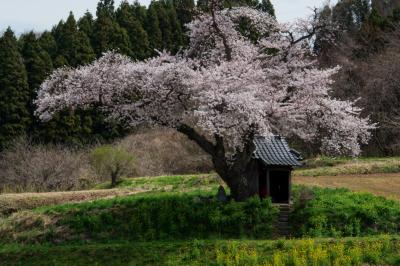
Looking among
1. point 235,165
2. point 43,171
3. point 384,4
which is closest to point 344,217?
point 235,165

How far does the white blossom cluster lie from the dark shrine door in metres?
1.84

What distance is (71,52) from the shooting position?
137 feet

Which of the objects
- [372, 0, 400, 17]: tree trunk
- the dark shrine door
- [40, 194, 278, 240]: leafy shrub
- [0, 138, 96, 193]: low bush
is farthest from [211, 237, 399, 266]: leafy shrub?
[372, 0, 400, 17]: tree trunk

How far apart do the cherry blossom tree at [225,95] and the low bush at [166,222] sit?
47.5 inches

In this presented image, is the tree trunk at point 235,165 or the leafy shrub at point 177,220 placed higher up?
the tree trunk at point 235,165

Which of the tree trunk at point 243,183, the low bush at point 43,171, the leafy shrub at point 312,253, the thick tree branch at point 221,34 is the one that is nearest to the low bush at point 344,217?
the tree trunk at point 243,183

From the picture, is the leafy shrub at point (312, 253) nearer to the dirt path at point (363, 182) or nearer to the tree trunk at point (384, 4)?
the dirt path at point (363, 182)

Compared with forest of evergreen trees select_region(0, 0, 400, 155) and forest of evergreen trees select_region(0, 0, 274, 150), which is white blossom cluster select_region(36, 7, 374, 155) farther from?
forest of evergreen trees select_region(0, 0, 274, 150)

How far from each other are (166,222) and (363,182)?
445 inches

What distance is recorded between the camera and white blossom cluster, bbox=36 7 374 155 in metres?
16.9

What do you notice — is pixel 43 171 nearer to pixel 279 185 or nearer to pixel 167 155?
pixel 167 155

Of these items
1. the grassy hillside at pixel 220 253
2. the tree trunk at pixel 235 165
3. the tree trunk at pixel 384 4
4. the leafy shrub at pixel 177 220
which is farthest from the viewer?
the tree trunk at pixel 384 4

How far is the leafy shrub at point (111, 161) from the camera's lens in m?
30.4

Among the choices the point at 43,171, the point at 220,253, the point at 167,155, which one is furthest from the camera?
the point at 167,155
